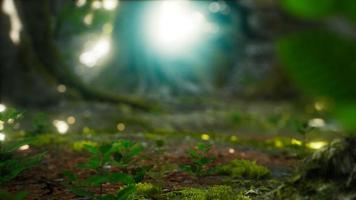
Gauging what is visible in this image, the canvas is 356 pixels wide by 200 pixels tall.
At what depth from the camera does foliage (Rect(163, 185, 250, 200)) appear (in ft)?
11.1

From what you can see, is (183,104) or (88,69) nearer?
(183,104)

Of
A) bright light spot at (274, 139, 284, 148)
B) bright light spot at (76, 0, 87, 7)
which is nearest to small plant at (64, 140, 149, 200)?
bright light spot at (274, 139, 284, 148)

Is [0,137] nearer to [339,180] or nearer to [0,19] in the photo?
[339,180]

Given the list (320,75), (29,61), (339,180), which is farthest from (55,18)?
(320,75)

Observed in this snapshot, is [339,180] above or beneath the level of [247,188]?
beneath

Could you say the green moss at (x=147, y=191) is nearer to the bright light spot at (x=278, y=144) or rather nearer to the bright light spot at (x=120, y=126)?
the bright light spot at (x=278, y=144)

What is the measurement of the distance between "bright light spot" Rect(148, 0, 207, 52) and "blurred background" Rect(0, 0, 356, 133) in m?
0.05

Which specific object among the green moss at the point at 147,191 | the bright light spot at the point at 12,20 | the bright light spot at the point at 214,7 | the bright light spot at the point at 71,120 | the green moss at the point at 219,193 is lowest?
the green moss at the point at 219,193

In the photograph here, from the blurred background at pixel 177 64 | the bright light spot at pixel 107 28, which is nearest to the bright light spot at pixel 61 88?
A: the blurred background at pixel 177 64

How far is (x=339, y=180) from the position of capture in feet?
9.25

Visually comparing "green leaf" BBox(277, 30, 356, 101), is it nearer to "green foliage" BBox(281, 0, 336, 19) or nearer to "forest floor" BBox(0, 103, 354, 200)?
"green foliage" BBox(281, 0, 336, 19)

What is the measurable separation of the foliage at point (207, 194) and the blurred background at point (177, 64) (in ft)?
3.78

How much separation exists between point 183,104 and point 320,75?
585 inches

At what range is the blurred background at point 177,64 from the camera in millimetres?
431
